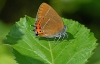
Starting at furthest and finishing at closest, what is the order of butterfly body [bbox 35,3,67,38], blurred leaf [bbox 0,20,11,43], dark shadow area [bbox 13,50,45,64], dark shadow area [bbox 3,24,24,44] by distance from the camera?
blurred leaf [bbox 0,20,11,43], butterfly body [bbox 35,3,67,38], dark shadow area [bbox 3,24,24,44], dark shadow area [bbox 13,50,45,64]

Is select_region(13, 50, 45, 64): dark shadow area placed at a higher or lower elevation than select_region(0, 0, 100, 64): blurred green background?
lower

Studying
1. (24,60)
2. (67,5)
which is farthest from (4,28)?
(24,60)

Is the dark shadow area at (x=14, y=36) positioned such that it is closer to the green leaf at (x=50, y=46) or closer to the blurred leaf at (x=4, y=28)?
the green leaf at (x=50, y=46)

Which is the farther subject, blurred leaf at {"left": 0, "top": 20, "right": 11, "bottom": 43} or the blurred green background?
the blurred green background

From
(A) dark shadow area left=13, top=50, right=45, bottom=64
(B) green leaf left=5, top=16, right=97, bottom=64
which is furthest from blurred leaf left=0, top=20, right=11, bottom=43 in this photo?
(A) dark shadow area left=13, top=50, right=45, bottom=64

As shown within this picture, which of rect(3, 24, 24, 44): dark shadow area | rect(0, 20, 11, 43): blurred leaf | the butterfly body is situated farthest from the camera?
rect(0, 20, 11, 43): blurred leaf

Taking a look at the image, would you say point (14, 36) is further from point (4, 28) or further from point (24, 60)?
point (4, 28)

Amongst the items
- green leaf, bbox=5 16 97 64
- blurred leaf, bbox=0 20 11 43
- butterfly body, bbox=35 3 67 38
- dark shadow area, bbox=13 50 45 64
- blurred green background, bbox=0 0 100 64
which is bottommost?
dark shadow area, bbox=13 50 45 64

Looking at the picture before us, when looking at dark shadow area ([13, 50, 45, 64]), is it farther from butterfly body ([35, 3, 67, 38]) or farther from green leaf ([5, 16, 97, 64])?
butterfly body ([35, 3, 67, 38])

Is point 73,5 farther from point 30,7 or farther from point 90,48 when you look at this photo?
point 90,48
